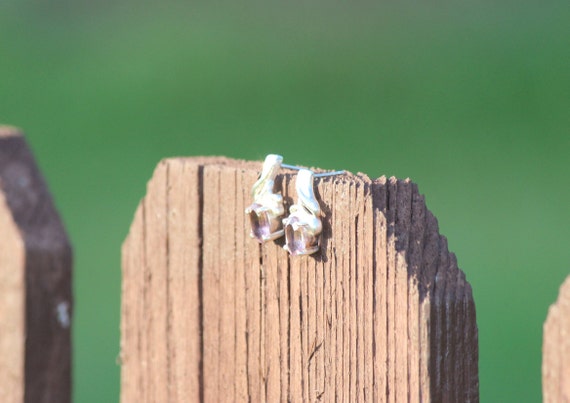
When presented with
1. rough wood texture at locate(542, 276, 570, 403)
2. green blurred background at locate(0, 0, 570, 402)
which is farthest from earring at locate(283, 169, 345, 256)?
green blurred background at locate(0, 0, 570, 402)

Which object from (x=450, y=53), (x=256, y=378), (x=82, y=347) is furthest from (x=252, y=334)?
(x=450, y=53)

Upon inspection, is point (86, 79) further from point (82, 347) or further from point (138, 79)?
point (82, 347)

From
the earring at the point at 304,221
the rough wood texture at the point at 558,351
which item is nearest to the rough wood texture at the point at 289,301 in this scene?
the earring at the point at 304,221

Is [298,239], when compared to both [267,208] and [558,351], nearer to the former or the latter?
[267,208]

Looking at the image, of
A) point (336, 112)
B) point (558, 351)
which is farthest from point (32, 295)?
point (336, 112)

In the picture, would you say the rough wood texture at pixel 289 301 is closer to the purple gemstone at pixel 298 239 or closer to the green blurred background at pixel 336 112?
the purple gemstone at pixel 298 239

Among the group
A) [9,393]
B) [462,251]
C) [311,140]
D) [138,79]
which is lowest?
[9,393]
